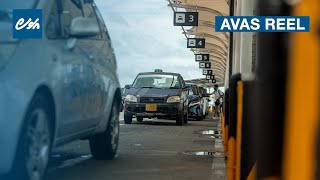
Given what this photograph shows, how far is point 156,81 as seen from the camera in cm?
1450

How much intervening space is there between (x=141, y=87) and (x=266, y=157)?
44.3 feet

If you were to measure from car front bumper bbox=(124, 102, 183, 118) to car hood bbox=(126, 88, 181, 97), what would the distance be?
0.89 feet

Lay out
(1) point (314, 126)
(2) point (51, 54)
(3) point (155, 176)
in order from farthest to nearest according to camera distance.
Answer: (3) point (155, 176)
(2) point (51, 54)
(1) point (314, 126)

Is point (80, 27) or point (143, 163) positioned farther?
point (143, 163)

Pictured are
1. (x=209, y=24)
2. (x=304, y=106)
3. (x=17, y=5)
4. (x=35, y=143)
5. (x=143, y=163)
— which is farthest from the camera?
(x=209, y=24)

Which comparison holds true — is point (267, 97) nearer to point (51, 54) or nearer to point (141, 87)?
point (51, 54)

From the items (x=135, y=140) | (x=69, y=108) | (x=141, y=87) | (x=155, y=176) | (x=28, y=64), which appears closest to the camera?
(x=28, y=64)

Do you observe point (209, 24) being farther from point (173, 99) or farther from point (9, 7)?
point (9, 7)

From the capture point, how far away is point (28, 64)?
11.8 feet

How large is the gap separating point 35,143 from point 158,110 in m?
11.0

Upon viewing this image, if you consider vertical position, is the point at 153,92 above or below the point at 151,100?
above

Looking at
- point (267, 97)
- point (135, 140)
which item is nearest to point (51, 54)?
point (267, 97)

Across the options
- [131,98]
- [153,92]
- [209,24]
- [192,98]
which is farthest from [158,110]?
[209,24]

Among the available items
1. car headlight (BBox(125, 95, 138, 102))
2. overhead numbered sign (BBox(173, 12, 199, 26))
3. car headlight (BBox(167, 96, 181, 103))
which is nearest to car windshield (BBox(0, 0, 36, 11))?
car headlight (BBox(125, 95, 138, 102))
